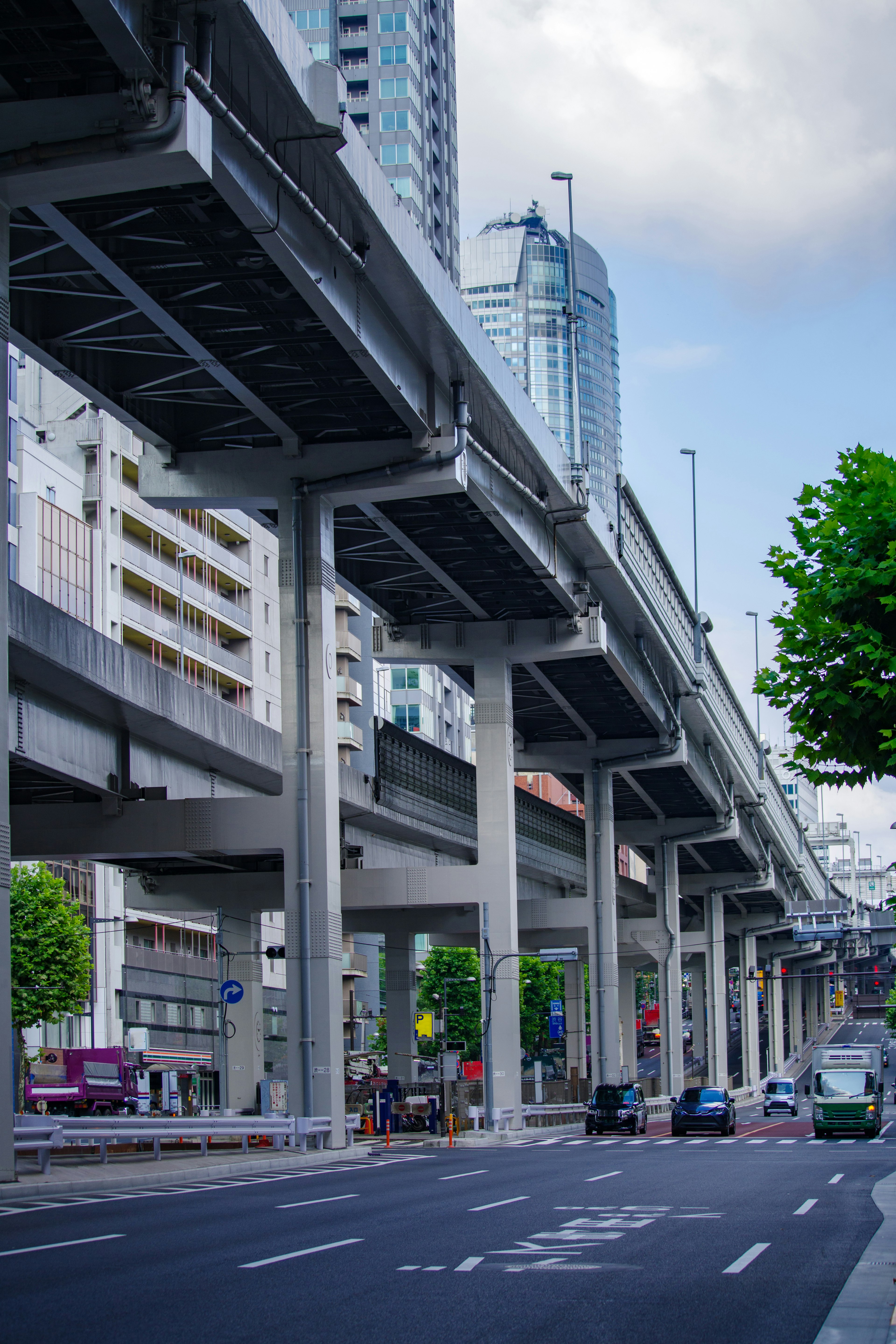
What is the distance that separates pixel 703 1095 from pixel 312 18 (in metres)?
96.6

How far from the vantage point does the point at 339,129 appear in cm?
2327

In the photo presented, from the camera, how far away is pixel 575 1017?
82.8m

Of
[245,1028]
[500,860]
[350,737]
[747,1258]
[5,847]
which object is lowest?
[245,1028]

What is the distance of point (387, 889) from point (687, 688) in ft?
64.3

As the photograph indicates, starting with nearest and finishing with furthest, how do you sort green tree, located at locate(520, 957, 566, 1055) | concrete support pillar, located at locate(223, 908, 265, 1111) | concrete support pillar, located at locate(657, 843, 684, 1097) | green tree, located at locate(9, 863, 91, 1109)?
concrete support pillar, located at locate(223, 908, 265, 1111)
green tree, located at locate(9, 863, 91, 1109)
concrete support pillar, located at locate(657, 843, 684, 1097)
green tree, located at locate(520, 957, 566, 1055)

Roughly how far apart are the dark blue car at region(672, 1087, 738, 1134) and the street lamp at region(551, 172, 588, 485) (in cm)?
2041

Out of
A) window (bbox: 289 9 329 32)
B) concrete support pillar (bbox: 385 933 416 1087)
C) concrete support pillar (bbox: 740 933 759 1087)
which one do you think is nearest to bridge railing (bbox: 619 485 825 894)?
concrete support pillar (bbox: 385 933 416 1087)

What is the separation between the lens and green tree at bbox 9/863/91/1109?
55125 millimetres

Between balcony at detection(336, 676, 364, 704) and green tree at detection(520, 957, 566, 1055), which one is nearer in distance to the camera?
balcony at detection(336, 676, 364, 704)

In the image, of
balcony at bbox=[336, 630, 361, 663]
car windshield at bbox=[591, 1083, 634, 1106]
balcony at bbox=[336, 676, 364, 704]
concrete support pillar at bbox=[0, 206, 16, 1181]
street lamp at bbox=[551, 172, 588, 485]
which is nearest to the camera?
concrete support pillar at bbox=[0, 206, 16, 1181]

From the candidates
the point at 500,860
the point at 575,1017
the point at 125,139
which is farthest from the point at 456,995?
the point at 125,139

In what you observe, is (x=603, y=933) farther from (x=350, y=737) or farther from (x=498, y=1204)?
(x=498, y=1204)

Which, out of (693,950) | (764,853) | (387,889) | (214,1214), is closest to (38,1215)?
(214,1214)

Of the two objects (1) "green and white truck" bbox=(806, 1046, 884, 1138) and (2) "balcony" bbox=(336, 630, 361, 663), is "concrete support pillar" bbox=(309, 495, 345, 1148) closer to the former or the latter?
(1) "green and white truck" bbox=(806, 1046, 884, 1138)
